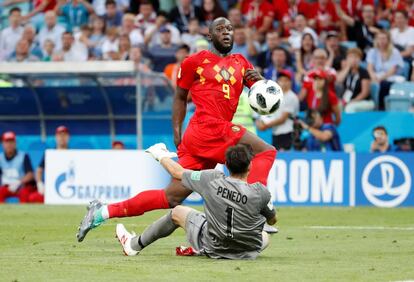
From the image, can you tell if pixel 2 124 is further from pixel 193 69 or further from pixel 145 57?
pixel 193 69

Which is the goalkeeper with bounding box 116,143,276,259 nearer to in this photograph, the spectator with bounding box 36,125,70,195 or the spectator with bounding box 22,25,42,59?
the spectator with bounding box 36,125,70,195

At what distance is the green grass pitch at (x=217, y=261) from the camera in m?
8.47

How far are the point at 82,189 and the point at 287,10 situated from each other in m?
7.00

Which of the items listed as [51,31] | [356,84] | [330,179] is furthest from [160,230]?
[51,31]

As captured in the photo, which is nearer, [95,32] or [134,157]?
[134,157]

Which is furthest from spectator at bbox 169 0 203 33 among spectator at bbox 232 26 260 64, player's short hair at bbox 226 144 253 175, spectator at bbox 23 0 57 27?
player's short hair at bbox 226 144 253 175

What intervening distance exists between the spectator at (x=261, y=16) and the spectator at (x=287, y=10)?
0.66 ft

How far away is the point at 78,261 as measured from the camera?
959 cm

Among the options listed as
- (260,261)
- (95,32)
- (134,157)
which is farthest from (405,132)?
(260,261)

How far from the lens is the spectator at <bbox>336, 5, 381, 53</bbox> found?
22.9 meters

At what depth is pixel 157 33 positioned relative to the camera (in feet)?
78.5

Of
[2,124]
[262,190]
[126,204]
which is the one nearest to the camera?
[262,190]

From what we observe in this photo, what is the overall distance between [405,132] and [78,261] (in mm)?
11904

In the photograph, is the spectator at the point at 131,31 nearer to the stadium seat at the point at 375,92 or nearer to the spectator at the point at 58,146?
the spectator at the point at 58,146
